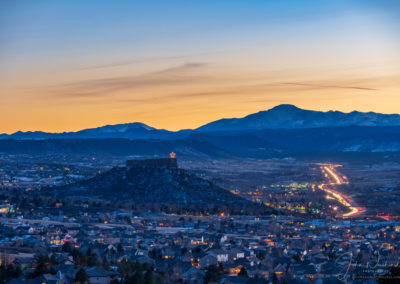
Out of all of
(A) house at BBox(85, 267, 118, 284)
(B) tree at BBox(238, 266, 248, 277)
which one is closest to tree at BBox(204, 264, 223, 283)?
(B) tree at BBox(238, 266, 248, 277)

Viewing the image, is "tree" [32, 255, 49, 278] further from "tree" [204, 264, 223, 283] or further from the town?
"tree" [204, 264, 223, 283]

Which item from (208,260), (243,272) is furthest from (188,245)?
(243,272)

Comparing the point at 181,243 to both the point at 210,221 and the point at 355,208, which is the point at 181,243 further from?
the point at 355,208

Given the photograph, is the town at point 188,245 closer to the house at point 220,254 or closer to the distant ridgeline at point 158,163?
the house at point 220,254

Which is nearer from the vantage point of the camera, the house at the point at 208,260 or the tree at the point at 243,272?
the tree at the point at 243,272

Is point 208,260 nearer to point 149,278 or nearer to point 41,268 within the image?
point 149,278

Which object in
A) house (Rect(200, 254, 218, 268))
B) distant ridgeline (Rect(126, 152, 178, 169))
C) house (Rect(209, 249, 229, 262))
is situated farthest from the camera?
distant ridgeline (Rect(126, 152, 178, 169))

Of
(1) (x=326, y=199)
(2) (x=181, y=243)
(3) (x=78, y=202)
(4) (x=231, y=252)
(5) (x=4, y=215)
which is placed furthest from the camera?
(1) (x=326, y=199)

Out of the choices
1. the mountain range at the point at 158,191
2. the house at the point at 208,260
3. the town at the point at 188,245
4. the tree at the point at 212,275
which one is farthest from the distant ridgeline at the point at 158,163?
the tree at the point at 212,275

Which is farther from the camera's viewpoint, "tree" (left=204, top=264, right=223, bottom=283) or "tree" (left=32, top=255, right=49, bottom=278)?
"tree" (left=204, top=264, right=223, bottom=283)

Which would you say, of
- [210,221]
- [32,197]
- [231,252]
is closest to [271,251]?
[231,252]

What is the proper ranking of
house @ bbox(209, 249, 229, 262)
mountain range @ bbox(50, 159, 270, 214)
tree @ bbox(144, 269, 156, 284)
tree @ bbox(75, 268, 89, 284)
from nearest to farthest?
tree @ bbox(144, 269, 156, 284), tree @ bbox(75, 268, 89, 284), house @ bbox(209, 249, 229, 262), mountain range @ bbox(50, 159, 270, 214)
